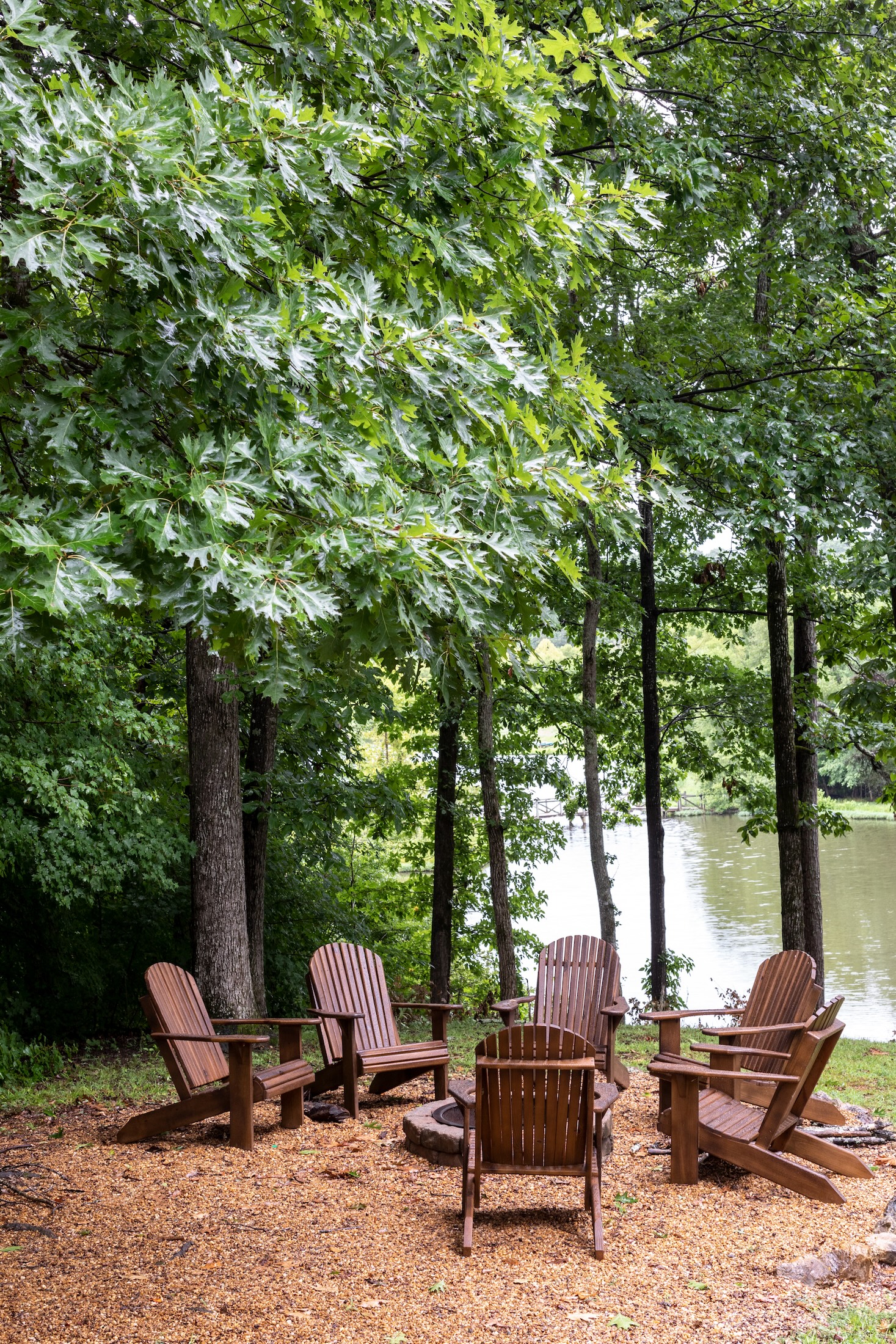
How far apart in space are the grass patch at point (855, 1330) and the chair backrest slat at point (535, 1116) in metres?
1.09

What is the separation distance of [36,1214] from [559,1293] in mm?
2355

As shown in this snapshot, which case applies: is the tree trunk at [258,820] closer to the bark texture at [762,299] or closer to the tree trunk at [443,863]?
the tree trunk at [443,863]

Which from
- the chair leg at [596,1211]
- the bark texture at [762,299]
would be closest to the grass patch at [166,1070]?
the chair leg at [596,1211]

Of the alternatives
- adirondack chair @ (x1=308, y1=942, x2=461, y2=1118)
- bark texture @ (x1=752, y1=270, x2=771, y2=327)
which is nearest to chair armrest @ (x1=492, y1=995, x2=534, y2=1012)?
adirondack chair @ (x1=308, y1=942, x2=461, y2=1118)

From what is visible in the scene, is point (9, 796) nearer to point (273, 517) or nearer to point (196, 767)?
point (196, 767)

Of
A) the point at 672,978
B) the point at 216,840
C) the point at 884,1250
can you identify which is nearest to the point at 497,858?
the point at 672,978

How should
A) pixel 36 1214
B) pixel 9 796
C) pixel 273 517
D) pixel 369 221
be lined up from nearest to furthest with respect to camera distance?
pixel 273 517 → pixel 369 221 → pixel 36 1214 → pixel 9 796

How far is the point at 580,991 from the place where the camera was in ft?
22.3

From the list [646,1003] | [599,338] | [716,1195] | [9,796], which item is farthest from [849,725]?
[9,796]

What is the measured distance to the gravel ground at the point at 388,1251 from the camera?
3.59 m

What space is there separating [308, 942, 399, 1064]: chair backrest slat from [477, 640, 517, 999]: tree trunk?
15.9 ft

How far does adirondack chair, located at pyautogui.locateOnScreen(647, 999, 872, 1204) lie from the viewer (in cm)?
468

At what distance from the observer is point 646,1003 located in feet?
40.9

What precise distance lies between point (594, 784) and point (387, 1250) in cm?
834
